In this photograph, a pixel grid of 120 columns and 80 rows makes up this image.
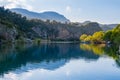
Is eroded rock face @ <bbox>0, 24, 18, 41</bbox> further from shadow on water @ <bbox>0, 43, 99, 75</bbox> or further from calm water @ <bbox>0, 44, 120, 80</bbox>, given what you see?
calm water @ <bbox>0, 44, 120, 80</bbox>

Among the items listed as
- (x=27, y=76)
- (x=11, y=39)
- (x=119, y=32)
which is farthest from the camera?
(x=11, y=39)

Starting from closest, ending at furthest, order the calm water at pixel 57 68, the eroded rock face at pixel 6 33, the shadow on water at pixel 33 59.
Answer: the calm water at pixel 57 68 < the shadow on water at pixel 33 59 < the eroded rock face at pixel 6 33

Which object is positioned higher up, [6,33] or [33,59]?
[6,33]

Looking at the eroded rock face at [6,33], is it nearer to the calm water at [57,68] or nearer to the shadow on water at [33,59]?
the shadow on water at [33,59]

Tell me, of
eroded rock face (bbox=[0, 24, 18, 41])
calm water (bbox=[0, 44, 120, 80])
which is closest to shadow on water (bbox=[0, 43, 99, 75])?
calm water (bbox=[0, 44, 120, 80])

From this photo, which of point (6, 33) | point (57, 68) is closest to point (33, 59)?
point (57, 68)

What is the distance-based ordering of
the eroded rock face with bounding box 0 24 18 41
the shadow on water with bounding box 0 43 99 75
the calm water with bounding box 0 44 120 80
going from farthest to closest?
the eroded rock face with bounding box 0 24 18 41, the shadow on water with bounding box 0 43 99 75, the calm water with bounding box 0 44 120 80

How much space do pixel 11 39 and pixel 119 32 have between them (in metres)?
57.3

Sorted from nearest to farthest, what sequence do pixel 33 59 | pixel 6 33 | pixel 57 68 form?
1. pixel 57 68
2. pixel 33 59
3. pixel 6 33

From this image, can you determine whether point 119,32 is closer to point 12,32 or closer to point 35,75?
point 12,32

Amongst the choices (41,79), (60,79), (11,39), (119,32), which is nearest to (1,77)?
(41,79)

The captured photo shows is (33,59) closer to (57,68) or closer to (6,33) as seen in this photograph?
(57,68)

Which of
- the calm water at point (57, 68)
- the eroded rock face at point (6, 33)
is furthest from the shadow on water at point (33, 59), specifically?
the eroded rock face at point (6, 33)

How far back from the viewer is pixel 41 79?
1414 inches
